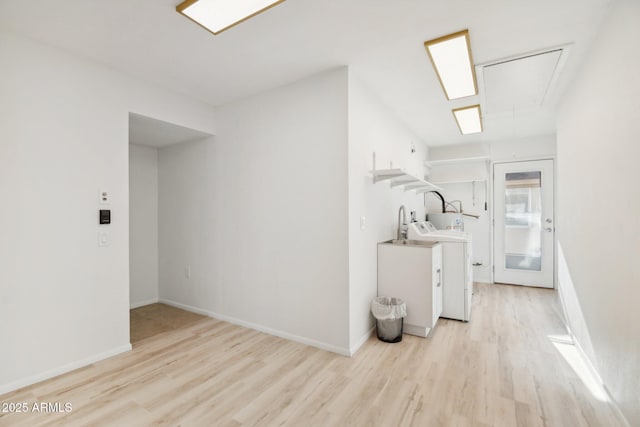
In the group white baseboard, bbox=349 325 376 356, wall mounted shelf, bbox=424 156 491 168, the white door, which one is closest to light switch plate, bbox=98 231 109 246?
white baseboard, bbox=349 325 376 356

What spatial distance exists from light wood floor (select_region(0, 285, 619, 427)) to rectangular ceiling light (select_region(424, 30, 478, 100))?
2477 mm

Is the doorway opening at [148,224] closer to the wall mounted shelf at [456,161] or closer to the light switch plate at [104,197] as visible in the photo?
the light switch plate at [104,197]

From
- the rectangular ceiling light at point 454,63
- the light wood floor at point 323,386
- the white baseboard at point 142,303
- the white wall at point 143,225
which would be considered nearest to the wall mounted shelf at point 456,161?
the rectangular ceiling light at point 454,63

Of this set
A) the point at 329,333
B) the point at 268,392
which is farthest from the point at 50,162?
the point at 329,333

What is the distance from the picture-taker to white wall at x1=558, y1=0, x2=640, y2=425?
5.01 ft

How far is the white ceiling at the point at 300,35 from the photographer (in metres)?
1.83

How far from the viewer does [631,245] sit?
1.55 metres

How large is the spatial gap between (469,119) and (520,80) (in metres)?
1.06

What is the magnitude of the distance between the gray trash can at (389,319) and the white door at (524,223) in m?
3.40

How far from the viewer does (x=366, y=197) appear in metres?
2.88

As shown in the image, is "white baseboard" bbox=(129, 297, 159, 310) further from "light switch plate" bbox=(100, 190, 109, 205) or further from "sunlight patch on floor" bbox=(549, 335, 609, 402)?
"sunlight patch on floor" bbox=(549, 335, 609, 402)

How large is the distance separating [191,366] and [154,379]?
269 mm

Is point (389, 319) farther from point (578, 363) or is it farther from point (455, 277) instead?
point (578, 363)

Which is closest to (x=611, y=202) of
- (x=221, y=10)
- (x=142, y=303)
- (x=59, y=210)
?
(x=221, y=10)
